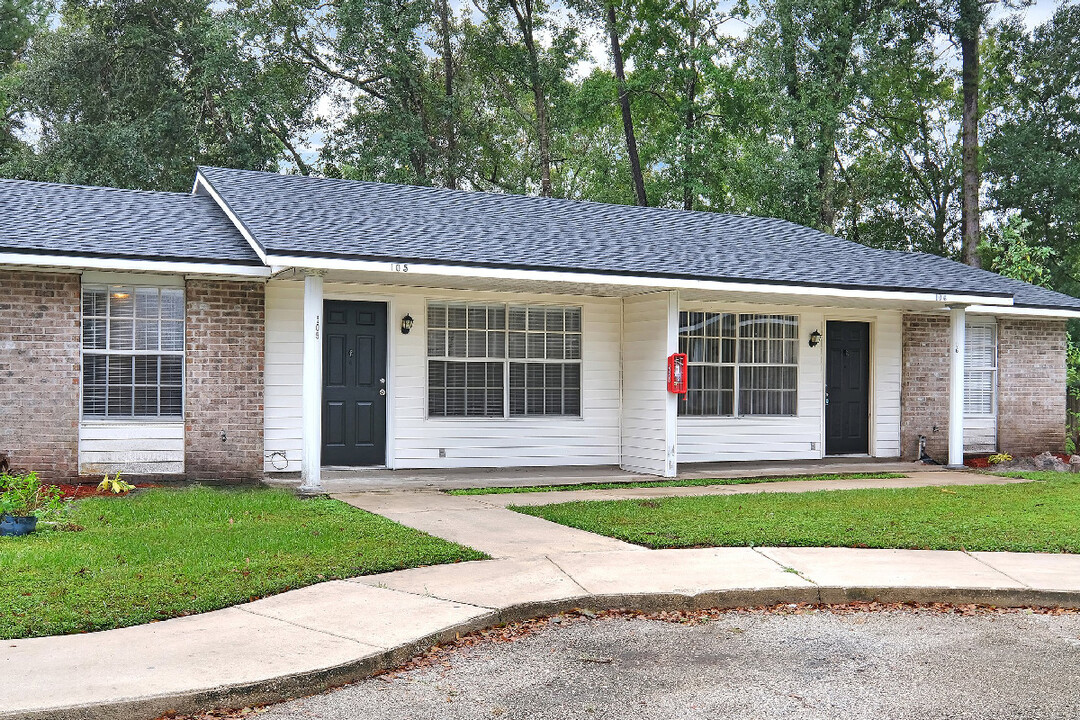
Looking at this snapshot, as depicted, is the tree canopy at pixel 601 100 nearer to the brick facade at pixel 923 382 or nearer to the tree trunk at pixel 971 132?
the tree trunk at pixel 971 132

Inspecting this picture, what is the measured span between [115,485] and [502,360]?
16.9ft

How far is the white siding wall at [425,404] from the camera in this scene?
1198 centimetres

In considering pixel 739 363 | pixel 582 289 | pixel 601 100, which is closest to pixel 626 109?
pixel 601 100

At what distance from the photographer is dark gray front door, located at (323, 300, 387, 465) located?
486 inches

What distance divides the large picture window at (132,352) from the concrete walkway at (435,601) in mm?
3934

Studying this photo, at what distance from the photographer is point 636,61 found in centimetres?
2848

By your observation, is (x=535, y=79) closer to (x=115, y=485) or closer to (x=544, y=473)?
(x=544, y=473)

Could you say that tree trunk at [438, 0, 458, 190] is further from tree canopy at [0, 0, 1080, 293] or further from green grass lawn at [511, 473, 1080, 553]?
green grass lawn at [511, 473, 1080, 553]

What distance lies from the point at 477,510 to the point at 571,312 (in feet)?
15.1

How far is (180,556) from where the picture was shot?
696 cm

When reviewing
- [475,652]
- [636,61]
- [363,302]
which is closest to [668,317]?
[363,302]

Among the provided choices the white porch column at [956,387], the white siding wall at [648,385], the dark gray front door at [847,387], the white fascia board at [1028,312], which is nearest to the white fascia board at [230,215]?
the white siding wall at [648,385]

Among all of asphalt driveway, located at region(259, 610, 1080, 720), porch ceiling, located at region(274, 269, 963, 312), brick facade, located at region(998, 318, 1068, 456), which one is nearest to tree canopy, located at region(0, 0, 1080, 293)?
brick facade, located at region(998, 318, 1068, 456)

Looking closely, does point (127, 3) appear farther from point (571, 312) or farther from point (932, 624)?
point (932, 624)
